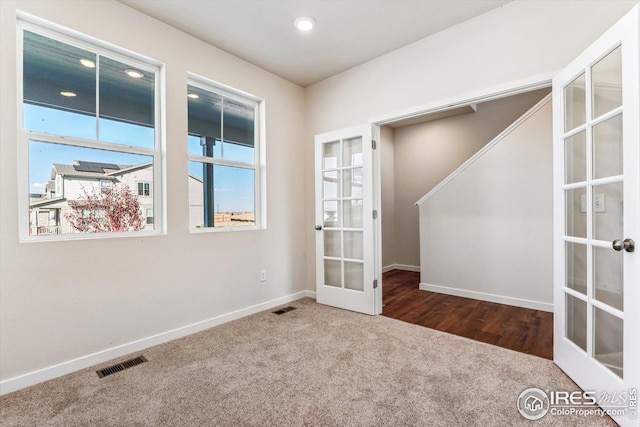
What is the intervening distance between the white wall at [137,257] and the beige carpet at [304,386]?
0.26 metres

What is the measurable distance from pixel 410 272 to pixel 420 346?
10.5 feet

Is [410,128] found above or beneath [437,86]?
above

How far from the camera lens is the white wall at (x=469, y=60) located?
2125mm

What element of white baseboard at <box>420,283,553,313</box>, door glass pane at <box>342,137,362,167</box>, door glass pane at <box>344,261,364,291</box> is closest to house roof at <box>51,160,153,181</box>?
door glass pane at <box>342,137,362,167</box>

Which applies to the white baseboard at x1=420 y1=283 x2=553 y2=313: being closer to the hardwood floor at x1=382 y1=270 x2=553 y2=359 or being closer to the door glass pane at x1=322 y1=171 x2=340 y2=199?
the hardwood floor at x1=382 y1=270 x2=553 y2=359

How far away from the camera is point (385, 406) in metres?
1.70

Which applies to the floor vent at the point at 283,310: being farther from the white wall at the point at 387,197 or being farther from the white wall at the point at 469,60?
the white wall at the point at 387,197

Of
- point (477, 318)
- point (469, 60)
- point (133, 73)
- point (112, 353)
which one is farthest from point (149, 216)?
point (477, 318)

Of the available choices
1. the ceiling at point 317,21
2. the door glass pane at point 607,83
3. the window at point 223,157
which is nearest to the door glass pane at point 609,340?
the door glass pane at point 607,83

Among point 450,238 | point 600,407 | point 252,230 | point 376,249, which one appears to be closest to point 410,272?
point 450,238

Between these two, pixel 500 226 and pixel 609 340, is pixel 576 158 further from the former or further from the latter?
pixel 500 226

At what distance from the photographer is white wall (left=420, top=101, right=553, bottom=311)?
3.35 metres

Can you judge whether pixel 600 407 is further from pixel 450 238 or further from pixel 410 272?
pixel 410 272

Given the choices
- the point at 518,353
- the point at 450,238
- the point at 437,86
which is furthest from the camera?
the point at 450,238
